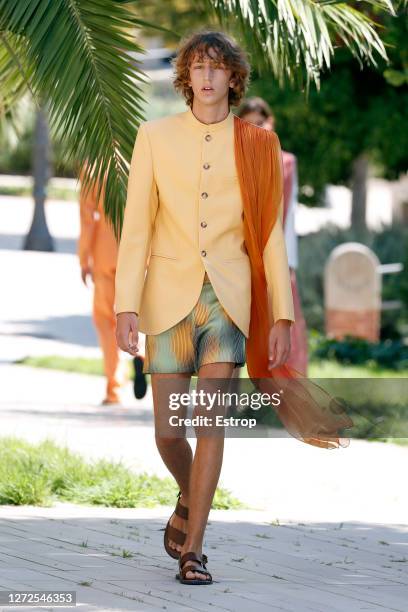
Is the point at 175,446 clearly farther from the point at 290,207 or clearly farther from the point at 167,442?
the point at 290,207

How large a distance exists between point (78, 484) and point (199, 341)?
2155 millimetres

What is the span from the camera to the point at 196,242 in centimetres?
538

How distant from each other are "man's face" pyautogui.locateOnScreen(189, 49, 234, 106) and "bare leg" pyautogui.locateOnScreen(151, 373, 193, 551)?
1007mm

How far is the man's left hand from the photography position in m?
5.42

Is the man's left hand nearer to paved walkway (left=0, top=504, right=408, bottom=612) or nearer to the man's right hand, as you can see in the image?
the man's right hand

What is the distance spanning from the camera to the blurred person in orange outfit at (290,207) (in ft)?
29.8

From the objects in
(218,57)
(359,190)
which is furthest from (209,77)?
(359,190)

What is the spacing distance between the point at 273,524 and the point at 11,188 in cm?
3471

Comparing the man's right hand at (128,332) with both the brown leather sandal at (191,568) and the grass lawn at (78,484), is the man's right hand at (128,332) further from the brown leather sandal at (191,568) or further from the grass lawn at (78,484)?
the grass lawn at (78,484)

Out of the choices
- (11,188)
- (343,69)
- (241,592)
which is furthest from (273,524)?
(11,188)

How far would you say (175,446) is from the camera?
5.53m

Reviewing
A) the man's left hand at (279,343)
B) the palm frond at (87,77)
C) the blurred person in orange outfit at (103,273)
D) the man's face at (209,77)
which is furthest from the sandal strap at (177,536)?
the blurred person in orange outfit at (103,273)

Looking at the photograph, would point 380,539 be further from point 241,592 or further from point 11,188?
point 11,188

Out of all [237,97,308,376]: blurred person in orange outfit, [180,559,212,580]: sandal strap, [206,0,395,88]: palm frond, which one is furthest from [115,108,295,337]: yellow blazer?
[237,97,308,376]: blurred person in orange outfit
